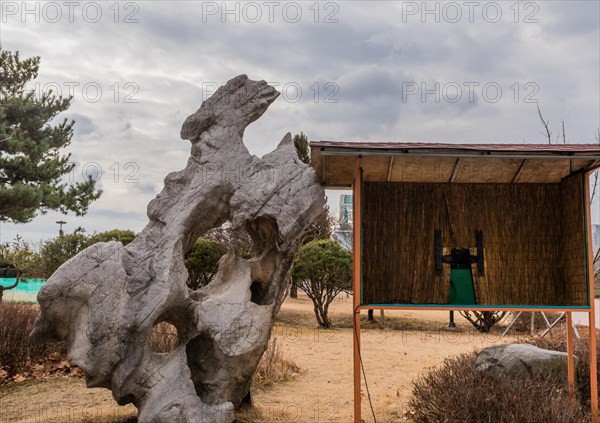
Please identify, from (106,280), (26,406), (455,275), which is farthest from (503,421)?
(26,406)

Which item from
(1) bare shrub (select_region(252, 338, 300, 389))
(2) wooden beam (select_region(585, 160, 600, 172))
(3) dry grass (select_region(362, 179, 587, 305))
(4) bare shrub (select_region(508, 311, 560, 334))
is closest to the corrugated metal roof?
(2) wooden beam (select_region(585, 160, 600, 172))

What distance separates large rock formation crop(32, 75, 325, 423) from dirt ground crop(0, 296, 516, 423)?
48.3 inches

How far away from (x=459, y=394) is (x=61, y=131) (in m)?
13.5

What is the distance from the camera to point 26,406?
25.0 feet

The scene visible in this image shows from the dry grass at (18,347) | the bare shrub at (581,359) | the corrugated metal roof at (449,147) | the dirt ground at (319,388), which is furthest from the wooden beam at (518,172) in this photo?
the dry grass at (18,347)

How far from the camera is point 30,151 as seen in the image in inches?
583

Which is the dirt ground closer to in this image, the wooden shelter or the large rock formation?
the large rock formation

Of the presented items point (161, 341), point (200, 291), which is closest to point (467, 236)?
point (200, 291)

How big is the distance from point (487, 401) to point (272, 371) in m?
4.33

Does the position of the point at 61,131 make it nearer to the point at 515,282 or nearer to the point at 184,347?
the point at 184,347

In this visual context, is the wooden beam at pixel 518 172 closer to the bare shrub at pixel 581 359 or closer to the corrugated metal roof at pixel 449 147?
the corrugated metal roof at pixel 449 147

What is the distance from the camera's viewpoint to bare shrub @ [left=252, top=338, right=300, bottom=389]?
28.7 feet

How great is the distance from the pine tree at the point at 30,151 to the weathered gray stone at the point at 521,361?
11209 millimetres

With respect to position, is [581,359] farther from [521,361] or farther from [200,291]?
[200,291]
